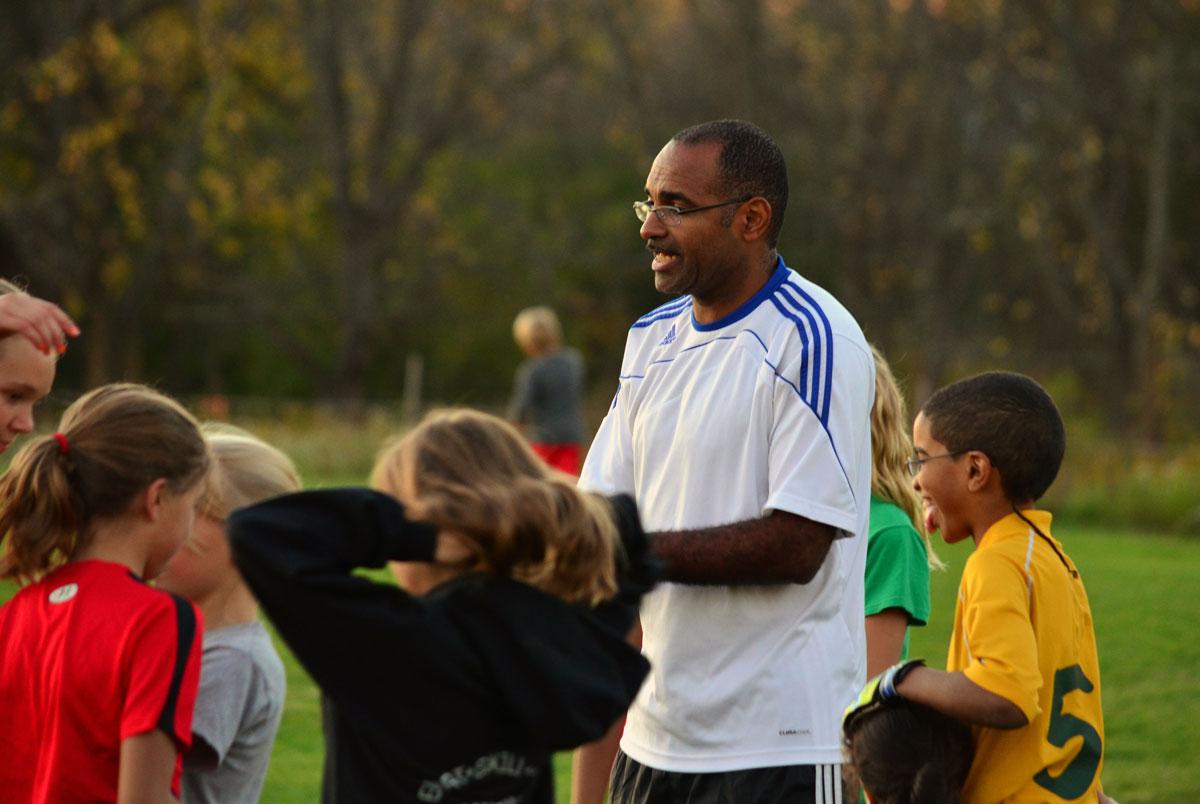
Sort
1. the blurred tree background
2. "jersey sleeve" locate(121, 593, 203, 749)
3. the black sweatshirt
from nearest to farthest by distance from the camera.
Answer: the black sweatshirt → "jersey sleeve" locate(121, 593, 203, 749) → the blurred tree background

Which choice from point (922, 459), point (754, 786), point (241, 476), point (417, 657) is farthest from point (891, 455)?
point (417, 657)

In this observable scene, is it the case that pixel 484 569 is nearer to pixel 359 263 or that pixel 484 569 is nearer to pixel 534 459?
pixel 534 459

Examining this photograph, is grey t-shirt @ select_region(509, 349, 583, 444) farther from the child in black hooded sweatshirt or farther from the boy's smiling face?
the child in black hooded sweatshirt

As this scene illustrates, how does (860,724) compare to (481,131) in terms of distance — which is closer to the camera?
(860,724)

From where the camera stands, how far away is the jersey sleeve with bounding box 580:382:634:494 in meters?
3.64

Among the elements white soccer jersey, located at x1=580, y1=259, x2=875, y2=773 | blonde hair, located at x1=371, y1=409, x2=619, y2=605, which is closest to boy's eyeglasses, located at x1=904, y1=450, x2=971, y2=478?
white soccer jersey, located at x1=580, y1=259, x2=875, y2=773

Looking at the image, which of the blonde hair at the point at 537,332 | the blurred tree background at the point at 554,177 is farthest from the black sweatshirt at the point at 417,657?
the blurred tree background at the point at 554,177

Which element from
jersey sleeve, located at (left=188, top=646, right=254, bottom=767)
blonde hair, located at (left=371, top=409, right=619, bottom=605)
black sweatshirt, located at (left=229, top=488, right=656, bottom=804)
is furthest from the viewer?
jersey sleeve, located at (left=188, top=646, right=254, bottom=767)

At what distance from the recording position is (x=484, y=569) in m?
2.61

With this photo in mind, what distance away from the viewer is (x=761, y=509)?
10.9 feet

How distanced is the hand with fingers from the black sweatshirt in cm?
112

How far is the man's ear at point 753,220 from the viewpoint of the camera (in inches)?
138

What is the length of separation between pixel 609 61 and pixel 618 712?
35769 millimetres

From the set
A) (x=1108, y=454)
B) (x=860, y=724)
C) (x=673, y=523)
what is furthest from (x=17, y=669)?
(x=1108, y=454)
